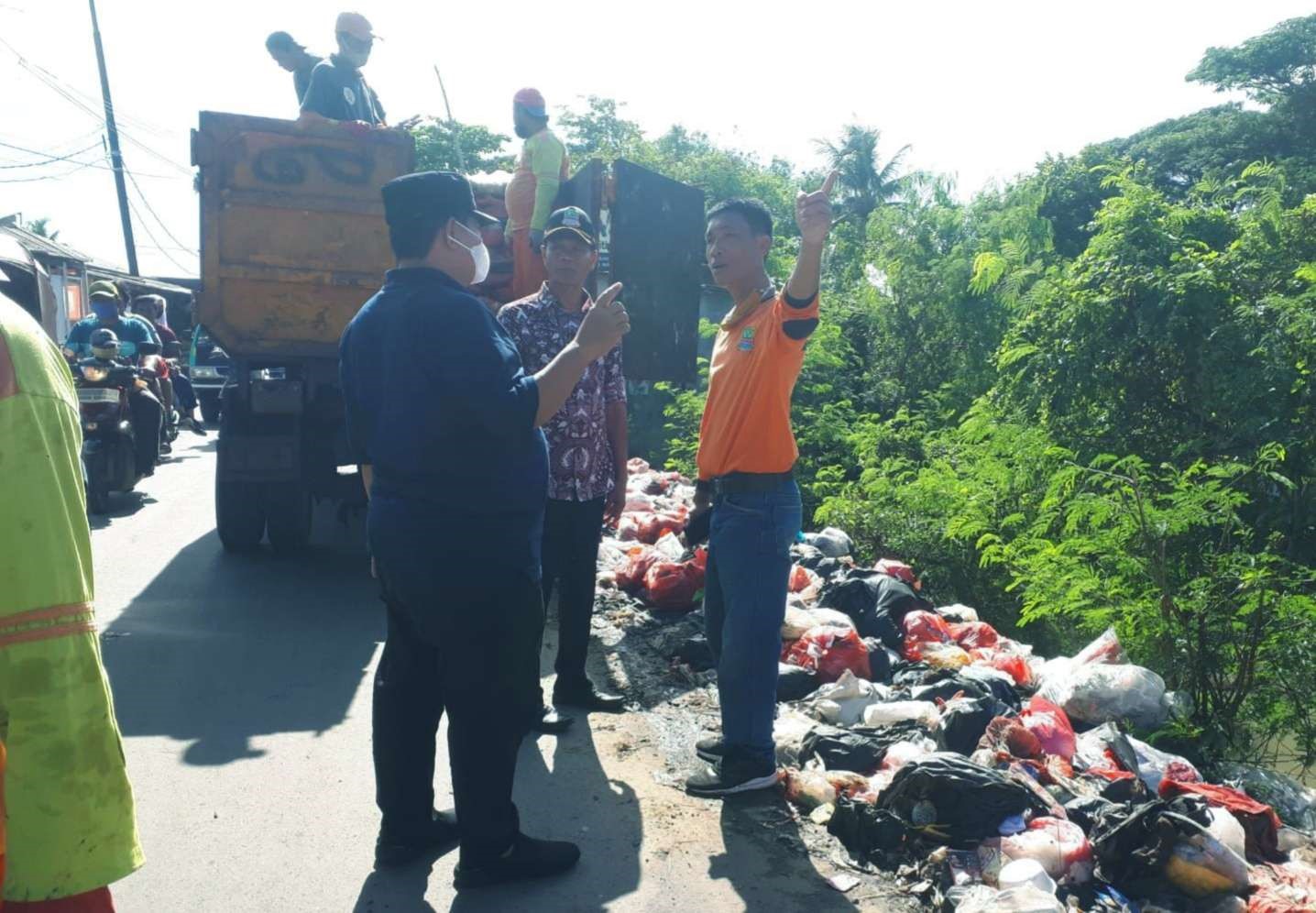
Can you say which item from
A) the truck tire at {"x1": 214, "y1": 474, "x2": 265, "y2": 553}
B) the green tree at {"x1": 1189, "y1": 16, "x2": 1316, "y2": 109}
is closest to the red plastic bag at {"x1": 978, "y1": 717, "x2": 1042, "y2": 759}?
the truck tire at {"x1": 214, "y1": 474, "x2": 265, "y2": 553}

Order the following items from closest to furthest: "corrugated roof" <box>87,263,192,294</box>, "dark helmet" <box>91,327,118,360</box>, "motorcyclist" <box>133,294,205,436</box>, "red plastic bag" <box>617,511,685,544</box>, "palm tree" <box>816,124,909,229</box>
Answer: "red plastic bag" <box>617,511,685,544</box>
"dark helmet" <box>91,327,118,360</box>
"motorcyclist" <box>133,294,205,436</box>
"corrugated roof" <box>87,263,192,294</box>
"palm tree" <box>816,124,909,229</box>

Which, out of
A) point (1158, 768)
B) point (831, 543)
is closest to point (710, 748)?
point (1158, 768)

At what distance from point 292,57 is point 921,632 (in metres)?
6.06

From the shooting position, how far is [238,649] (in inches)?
220

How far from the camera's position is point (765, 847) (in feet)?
11.6

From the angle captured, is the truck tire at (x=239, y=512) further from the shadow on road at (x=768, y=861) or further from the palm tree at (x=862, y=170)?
the palm tree at (x=862, y=170)

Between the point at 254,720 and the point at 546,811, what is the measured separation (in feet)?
5.03

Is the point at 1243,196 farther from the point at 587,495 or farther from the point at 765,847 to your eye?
the point at 765,847

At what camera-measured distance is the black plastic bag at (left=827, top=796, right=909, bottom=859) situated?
11.4ft

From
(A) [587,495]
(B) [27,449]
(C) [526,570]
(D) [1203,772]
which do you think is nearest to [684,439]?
(A) [587,495]

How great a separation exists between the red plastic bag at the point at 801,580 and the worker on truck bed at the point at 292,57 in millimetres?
4953

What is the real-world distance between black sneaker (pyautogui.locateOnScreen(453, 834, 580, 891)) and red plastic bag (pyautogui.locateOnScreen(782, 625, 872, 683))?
1.99 meters

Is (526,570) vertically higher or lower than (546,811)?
higher

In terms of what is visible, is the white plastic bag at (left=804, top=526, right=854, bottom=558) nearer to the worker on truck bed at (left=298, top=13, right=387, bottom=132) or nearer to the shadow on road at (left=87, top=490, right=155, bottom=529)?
the worker on truck bed at (left=298, top=13, right=387, bottom=132)
